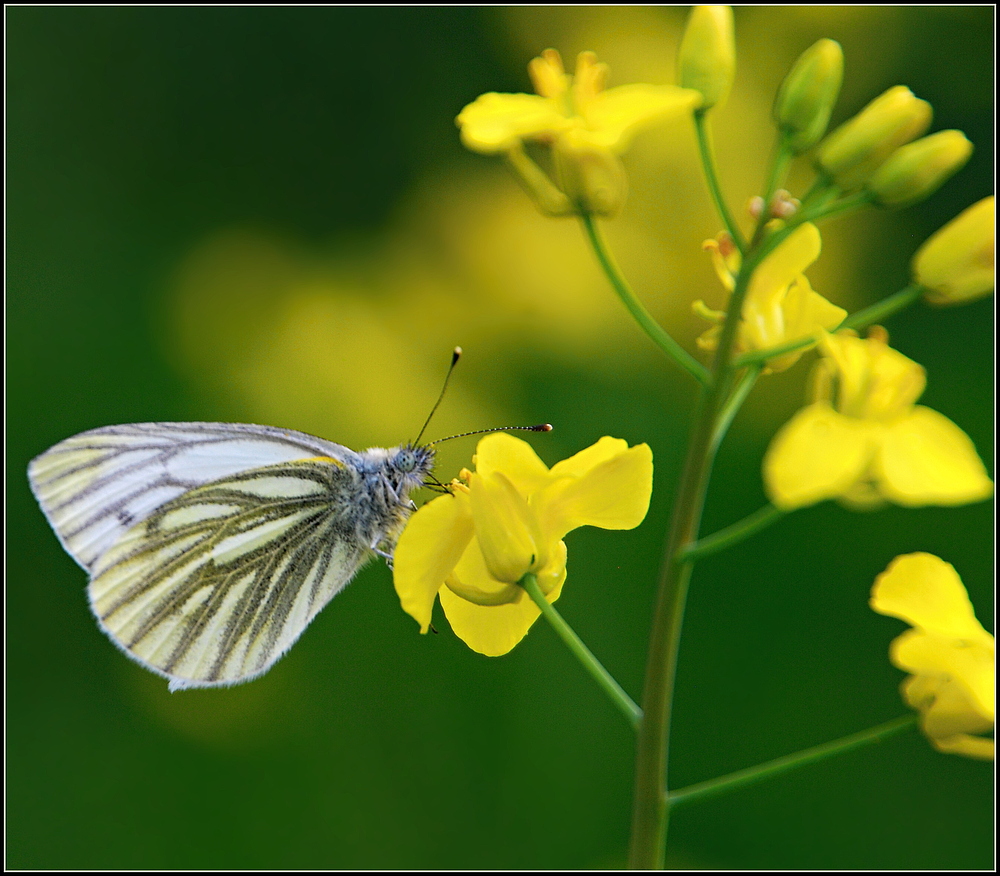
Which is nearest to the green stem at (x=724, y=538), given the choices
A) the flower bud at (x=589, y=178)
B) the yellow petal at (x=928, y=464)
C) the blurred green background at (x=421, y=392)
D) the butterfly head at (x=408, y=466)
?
the yellow petal at (x=928, y=464)

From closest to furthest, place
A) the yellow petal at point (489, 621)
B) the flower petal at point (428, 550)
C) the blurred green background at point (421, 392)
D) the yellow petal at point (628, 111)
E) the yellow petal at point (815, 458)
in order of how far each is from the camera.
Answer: the yellow petal at point (815, 458) < the yellow petal at point (628, 111) < the flower petal at point (428, 550) < the yellow petal at point (489, 621) < the blurred green background at point (421, 392)

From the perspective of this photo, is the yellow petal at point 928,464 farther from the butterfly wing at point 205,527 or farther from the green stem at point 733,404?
the butterfly wing at point 205,527

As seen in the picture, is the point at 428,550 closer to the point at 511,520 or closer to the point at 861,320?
the point at 511,520

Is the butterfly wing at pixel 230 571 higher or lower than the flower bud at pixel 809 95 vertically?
lower

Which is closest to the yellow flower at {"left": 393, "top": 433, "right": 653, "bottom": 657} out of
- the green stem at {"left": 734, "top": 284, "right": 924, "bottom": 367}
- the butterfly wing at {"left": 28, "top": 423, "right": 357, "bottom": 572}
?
the green stem at {"left": 734, "top": 284, "right": 924, "bottom": 367}

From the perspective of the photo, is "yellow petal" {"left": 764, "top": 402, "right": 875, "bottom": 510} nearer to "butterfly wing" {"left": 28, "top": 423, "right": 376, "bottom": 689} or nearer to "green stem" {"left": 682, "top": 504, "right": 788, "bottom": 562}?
"green stem" {"left": 682, "top": 504, "right": 788, "bottom": 562}

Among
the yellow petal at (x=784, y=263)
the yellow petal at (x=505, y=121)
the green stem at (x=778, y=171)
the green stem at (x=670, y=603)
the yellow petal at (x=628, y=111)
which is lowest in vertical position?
the green stem at (x=670, y=603)

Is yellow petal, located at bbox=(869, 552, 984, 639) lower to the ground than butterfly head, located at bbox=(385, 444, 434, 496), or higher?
lower
